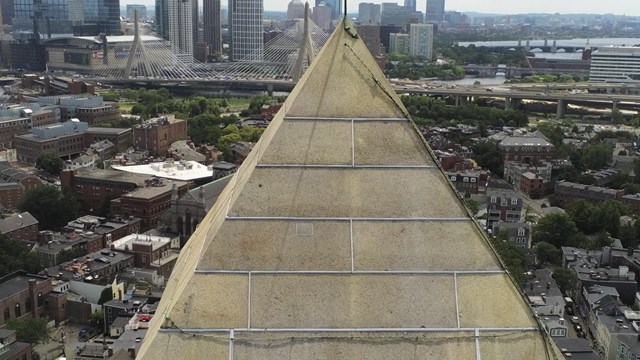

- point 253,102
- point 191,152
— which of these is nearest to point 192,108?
point 253,102

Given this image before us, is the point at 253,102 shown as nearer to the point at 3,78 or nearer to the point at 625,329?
the point at 3,78

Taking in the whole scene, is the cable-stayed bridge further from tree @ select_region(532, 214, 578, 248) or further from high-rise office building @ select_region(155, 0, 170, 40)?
tree @ select_region(532, 214, 578, 248)

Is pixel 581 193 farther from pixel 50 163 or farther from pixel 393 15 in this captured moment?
pixel 393 15

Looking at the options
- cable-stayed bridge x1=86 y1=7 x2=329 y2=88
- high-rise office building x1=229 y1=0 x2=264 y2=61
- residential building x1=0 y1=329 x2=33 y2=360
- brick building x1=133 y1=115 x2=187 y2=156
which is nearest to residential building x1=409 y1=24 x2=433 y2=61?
high-rise office building x1=229 y1=0 x2=264 y2=61

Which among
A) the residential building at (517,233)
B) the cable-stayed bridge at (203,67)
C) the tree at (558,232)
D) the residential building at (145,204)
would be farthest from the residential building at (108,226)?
the cable-stayed bridge at (203,67)

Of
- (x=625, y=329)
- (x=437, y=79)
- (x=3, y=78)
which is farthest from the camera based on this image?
(x=437, y=79)
